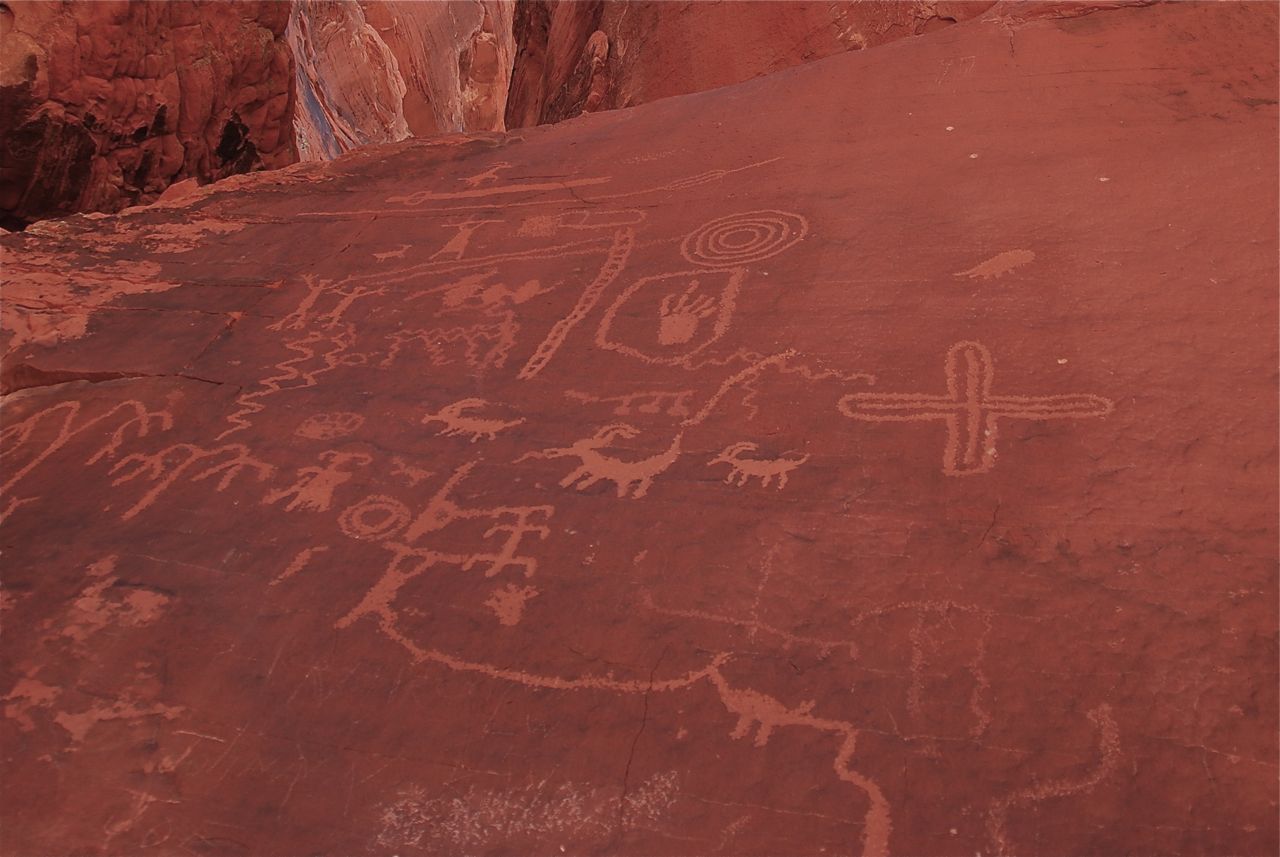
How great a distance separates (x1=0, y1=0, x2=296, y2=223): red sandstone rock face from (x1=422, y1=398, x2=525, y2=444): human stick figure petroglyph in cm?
430

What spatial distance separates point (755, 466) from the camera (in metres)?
2.78

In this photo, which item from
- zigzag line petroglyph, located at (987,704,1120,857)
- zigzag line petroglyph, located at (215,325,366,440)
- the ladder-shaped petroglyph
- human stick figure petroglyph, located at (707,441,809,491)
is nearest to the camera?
zigzag line petroglyph, located at (987,704,1120,857)

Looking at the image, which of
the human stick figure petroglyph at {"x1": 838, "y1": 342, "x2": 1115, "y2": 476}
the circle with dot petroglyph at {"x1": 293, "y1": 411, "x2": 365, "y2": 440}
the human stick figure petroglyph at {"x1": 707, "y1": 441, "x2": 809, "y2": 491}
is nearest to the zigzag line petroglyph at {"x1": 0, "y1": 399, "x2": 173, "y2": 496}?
the circle with dot petroglyph at {"x1": 293, "y1": 411, "x2": 365, "y2": 440}

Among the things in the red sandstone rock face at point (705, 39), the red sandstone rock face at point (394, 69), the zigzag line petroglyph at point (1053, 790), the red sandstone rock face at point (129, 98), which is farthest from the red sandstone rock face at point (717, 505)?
the red sandstone rock face at point (394, 69)

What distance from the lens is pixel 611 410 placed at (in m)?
3.14

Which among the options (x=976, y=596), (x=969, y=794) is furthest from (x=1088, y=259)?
(x=969, y=794)

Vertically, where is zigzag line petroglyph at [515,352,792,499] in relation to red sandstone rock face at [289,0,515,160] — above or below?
above

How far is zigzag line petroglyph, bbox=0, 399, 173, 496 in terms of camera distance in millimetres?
3330

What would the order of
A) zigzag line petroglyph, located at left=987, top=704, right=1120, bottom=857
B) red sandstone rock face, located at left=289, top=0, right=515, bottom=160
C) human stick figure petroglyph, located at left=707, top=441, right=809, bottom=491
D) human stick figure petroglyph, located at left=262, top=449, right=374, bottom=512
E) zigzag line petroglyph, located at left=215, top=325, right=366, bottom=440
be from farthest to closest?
1. red sandstone rock face, located at left=289, top=0, right=515, bottom=160
2. zigzag line petroglyph, located at left=215, top=325, right=366, bottom=440
3. human stick figure petroglyph, located at left=262, top=449, right=374, bottom=512
4. human stick figure petroglyph, located at left=707, top=441, right=809, bottom=491
5. zigzag line petroglyph, located at left=987, top=704, right=1120, bottom=857

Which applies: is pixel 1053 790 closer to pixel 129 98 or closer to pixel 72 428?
pixel 72 428

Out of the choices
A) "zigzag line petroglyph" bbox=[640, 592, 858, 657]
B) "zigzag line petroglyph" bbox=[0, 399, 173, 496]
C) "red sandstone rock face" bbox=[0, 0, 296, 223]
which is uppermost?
"red sandstone rock face" bbox=[0, 0, 296, 223]

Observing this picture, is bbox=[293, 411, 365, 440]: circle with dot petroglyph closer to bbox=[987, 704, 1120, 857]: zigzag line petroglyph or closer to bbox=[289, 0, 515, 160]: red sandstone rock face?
bbox=[987, 704, 1120, 857]: zigzag line petroglyph

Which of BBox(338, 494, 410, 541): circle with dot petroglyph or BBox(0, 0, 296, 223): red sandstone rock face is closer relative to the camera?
BBox(338, 494, 410, 541): circle with dot petroglyph

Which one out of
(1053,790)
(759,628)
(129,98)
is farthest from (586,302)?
(129,98)
